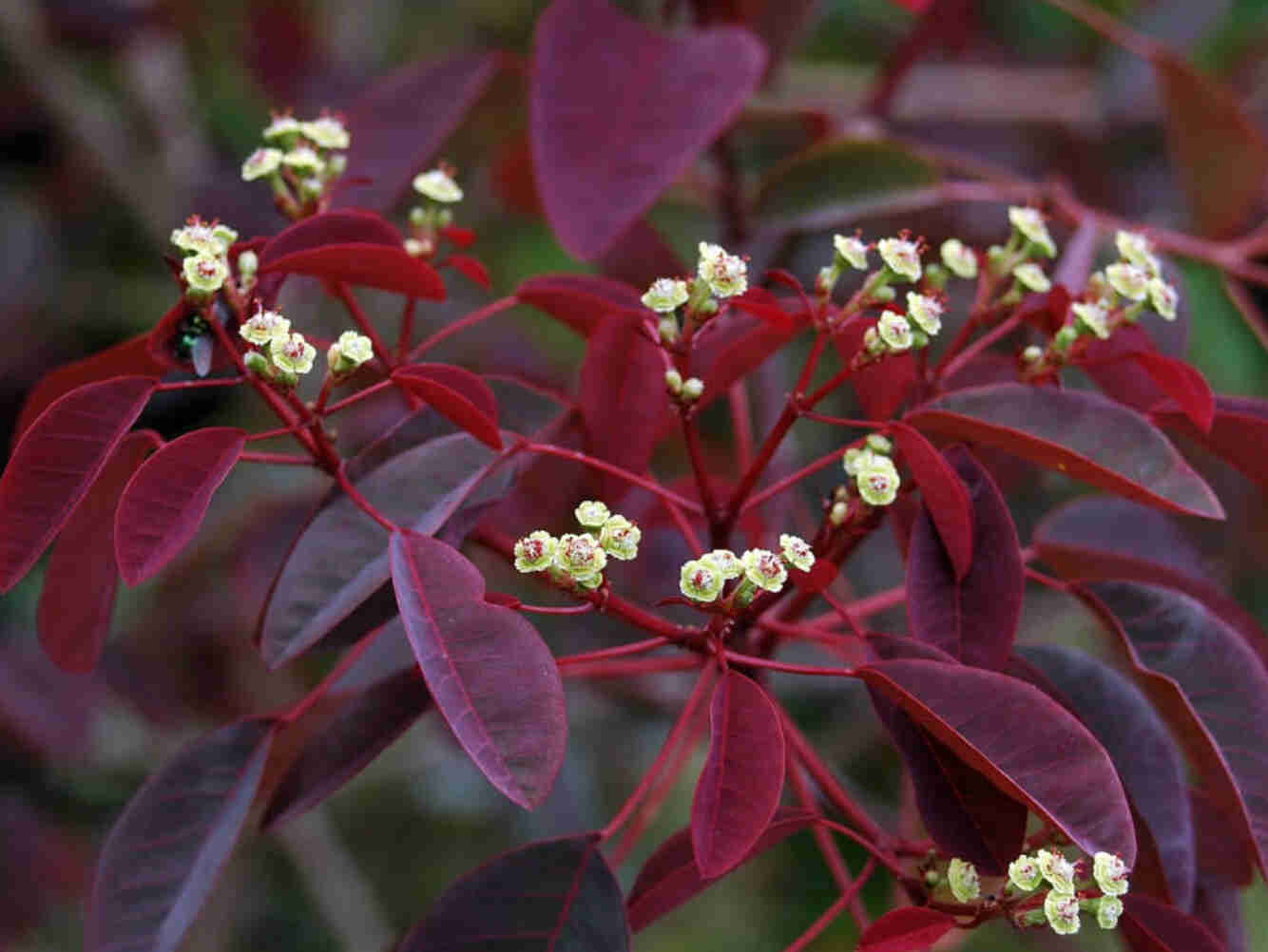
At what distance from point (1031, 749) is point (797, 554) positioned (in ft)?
0.54

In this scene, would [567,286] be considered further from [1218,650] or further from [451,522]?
[1218,650]

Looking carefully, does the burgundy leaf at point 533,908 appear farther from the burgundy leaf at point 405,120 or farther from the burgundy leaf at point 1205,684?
the burgundy leaf at point 405,120

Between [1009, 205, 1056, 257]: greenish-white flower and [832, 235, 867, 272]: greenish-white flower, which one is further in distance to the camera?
[1009, 205, 1056, 257]: greenish-white flower

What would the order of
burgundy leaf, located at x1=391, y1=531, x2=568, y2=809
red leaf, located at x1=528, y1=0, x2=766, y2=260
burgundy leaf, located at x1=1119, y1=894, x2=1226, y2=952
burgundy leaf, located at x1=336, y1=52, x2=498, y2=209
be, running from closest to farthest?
burgundy leaf, located at x1=391, y1=531, x2=568, y2=809 → burgundy leaf, located at x1=1119, y1=894, x2=1226, y2=952 → red leaf, located at x1=528, y1=0, x2=766, y2=260 → burgundy leaf, located at x1=336, y1=52, x2=498, y2=209

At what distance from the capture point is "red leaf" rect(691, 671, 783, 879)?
0.75 m

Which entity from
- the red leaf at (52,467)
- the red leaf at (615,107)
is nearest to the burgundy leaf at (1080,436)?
the red leaf at (615,107)

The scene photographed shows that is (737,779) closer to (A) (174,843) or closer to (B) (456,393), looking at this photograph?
(B) (456,393)

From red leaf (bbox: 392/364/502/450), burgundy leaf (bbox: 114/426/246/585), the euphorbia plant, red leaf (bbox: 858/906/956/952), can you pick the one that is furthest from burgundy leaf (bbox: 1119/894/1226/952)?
burgundy leaf (bbox: 114/426/246/585)

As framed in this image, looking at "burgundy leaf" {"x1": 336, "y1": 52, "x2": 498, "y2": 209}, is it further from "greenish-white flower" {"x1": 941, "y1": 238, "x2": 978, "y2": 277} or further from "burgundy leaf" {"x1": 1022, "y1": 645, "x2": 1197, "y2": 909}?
"burgundy leaf" {"x1": 1022, "y1": 645, "x2": 1197, "y2": 909}

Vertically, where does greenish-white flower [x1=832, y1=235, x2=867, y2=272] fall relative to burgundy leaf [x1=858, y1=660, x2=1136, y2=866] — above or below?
above

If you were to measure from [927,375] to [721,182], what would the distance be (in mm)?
670

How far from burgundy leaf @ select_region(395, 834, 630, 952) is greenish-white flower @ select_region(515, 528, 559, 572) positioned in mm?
223

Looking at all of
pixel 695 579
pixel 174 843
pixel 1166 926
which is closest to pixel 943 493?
pixel 695 579

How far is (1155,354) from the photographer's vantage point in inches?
35.2
